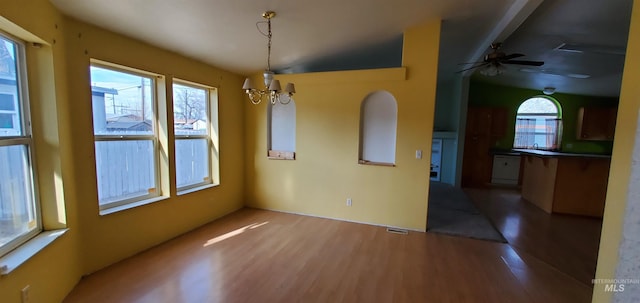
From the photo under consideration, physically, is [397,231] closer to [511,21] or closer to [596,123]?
[511,21]

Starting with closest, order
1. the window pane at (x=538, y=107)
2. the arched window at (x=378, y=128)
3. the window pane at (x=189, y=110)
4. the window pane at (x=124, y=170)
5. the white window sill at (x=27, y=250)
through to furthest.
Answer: the white window sill at (x=27, y=250) < the window pane at (x=124, y=170) < the window pane at (x=189, y=110) < the arched window at (x=378, y=128) < the window pane at (x=538, y=107)

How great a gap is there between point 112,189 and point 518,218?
5.72 metres

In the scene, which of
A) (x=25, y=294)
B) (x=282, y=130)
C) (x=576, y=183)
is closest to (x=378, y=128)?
(x=282, y=130)

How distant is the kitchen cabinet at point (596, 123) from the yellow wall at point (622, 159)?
759 cm

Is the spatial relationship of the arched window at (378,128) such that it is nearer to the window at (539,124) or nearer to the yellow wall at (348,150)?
the yellow wall at (348,150)

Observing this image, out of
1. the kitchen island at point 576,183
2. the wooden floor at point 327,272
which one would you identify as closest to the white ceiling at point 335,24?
the kitchen island at point 576,183

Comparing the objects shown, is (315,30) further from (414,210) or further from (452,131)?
(452,131)

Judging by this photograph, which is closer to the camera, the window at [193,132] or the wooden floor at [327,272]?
the wooden floor at [327,272]

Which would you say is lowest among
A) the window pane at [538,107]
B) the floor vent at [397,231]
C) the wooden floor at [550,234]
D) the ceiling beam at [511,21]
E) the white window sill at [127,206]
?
the floor vent at [397,231]

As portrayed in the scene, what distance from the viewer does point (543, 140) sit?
6.82 m

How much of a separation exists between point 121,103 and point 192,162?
1.22m

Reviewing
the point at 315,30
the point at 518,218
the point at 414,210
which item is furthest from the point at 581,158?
the point at 315,30

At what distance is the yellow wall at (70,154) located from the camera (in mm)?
1720

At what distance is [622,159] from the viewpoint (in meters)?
1.18
